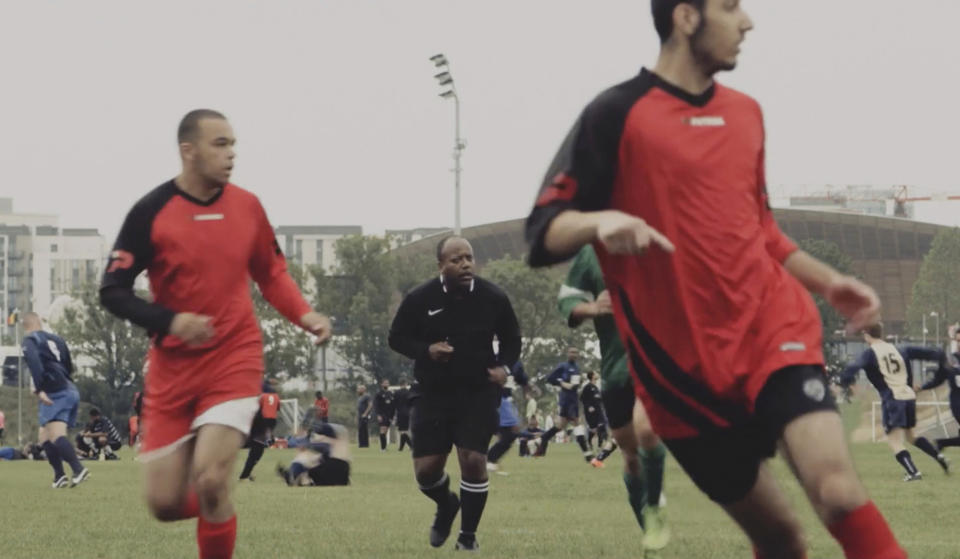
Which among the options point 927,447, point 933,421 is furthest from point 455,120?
point 927,447

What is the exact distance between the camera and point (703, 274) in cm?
561

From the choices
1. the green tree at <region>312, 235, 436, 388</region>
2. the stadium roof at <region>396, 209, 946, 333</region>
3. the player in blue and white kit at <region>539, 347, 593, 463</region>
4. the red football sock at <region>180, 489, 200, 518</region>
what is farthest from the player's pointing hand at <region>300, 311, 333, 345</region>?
the stadium roof at <region>396, 209, 946, 333</region>

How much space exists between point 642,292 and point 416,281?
96.6m

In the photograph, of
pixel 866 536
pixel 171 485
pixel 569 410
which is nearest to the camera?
pixel 866 536

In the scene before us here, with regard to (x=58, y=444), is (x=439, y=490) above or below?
above

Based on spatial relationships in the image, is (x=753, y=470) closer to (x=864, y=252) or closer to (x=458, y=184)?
(x=458, y=184)

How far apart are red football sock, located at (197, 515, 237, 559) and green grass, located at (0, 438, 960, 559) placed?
2099mm

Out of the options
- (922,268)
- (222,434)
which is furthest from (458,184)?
(922,268)

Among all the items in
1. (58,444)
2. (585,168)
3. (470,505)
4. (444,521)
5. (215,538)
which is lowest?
(58,444)

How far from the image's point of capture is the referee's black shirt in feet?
42.5

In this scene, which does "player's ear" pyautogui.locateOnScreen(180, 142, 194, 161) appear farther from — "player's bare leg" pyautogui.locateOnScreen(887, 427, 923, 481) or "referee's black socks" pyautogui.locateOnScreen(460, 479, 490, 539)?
"player's bare leg" pyautogui.locateOnScreen(887, 427, 923, 481)

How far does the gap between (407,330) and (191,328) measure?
16.0 ft

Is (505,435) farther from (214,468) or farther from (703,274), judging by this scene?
(703,274)

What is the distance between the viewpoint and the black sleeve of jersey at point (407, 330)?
42.7 ft
